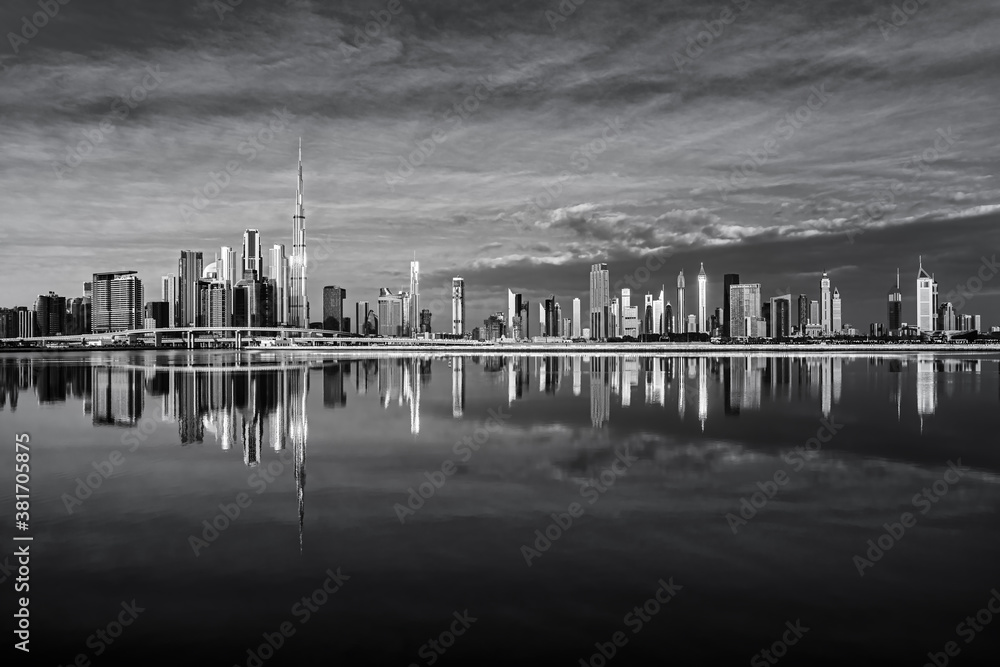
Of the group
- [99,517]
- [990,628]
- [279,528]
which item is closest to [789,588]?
[990,628]

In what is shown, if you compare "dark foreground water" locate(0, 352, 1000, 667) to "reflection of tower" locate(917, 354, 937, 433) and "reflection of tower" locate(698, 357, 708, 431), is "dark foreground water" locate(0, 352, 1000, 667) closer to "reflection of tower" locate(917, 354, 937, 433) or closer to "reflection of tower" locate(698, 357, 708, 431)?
"reflection of tower" locate(698, 357, 708, 431)

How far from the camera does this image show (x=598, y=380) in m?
61.5

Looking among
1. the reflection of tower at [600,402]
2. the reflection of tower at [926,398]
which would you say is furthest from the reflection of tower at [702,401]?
the reflection of tower at [926,398]

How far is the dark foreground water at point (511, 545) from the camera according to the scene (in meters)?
9.23

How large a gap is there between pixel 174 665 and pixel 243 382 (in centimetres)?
5252

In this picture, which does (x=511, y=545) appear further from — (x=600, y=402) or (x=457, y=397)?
(x=457, y=397)

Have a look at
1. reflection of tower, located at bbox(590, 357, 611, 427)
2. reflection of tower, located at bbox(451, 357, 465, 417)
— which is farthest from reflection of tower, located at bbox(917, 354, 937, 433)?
reflection of tower, located at bbox(451, 357, 465, 417)

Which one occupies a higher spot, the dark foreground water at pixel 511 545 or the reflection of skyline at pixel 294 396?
the dark foreground water at pixel 511 545

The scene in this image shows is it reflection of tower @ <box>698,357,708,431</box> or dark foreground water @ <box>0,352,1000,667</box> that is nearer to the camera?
dark foreground water @ <box>0,352,1000,667</box>

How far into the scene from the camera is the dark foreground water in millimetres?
9234

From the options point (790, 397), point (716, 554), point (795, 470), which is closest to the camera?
point (716, 554)

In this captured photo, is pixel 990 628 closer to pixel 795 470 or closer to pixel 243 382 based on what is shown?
pixel 795 470

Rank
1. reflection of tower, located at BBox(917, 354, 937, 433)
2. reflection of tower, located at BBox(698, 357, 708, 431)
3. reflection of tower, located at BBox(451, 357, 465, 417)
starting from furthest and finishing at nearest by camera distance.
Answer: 1. reflection of tower, located at BBox(451, 357, 465, 417)
2. reflection of tower, located at BBox(917, 354, 937, 433)
3. reflection of tower, located at BBox(698, 357, 708, 431)

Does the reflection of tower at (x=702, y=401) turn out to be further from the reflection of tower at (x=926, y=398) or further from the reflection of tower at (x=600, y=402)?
the reflection of tower at (x=926, y=398)
